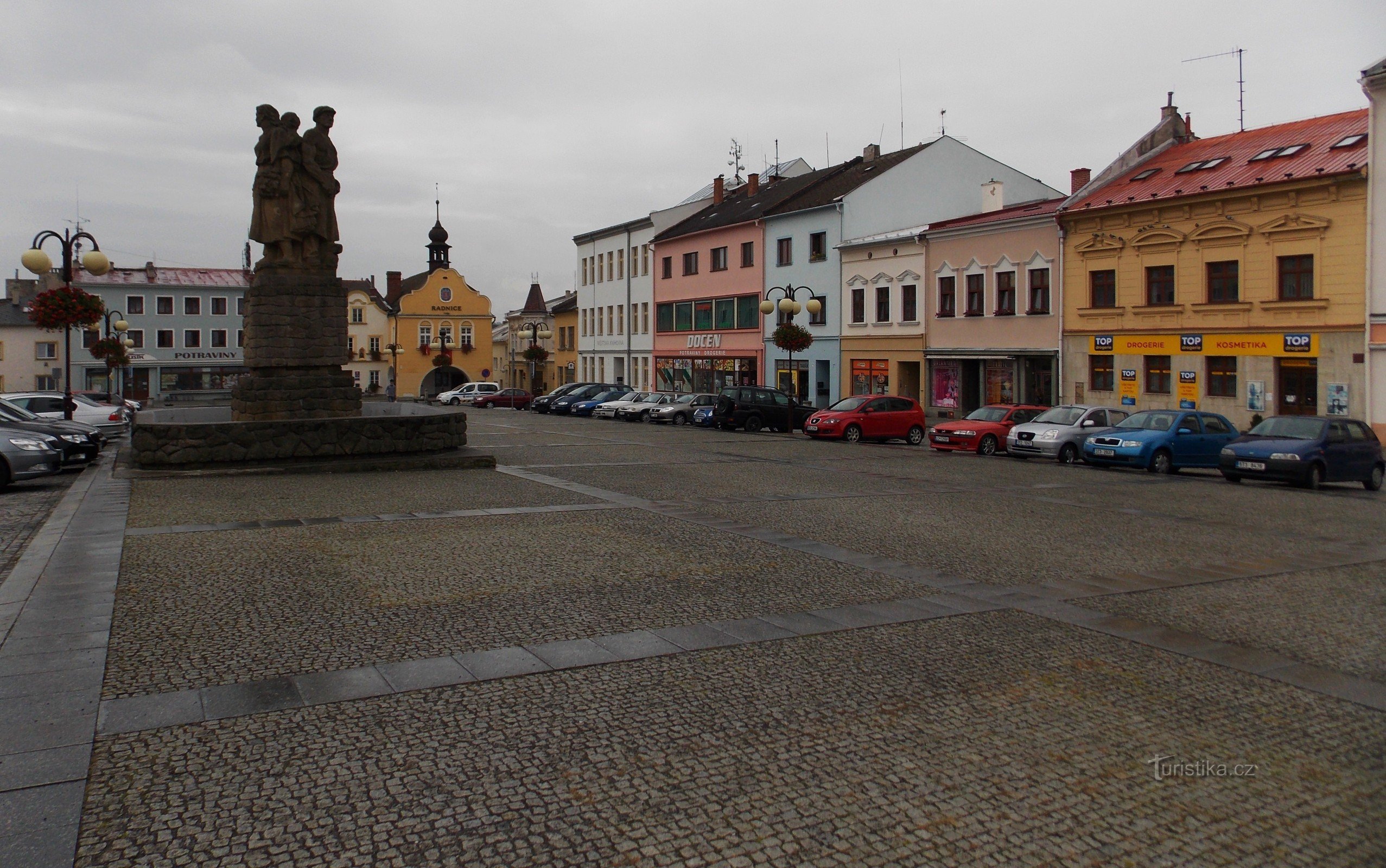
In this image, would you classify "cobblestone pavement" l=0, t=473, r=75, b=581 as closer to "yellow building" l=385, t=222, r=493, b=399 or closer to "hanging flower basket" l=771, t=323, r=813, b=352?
"hanging flower basket" l=771, t=323, r=813, b=352

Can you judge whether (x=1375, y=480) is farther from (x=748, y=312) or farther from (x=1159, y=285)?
(x=748, y=312)

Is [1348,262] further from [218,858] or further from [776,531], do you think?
[218,858]

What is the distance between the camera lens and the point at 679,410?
135 feet

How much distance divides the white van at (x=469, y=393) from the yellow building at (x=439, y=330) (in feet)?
75.1

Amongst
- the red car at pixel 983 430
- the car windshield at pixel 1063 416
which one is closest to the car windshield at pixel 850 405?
the red car at pixel 983 430

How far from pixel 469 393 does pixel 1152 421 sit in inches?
1778

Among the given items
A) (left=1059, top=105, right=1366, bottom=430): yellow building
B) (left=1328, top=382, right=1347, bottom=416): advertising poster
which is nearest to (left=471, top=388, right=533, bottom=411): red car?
(left=1059, top=105, right=1366, bottom=430): yellow building

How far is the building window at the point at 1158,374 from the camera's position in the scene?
104 feet

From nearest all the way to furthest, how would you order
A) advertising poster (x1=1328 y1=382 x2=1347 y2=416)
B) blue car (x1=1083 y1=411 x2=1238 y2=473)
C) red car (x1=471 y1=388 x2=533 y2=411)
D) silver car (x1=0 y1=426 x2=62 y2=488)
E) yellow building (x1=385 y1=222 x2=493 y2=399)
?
1. silver car (x1=0 y1=426 x2=62 y2=488)
2. blue car (x1=1083 y1=411 x2=1238 y2=473)
3. advertising poster (x1=1328 y1=382 x2=1347 y2=416)
4. red car (x1=471 y1=388 x2=533 y2=411)
5. yellow building (x1=385 y1=222 x2=493 y2=399)

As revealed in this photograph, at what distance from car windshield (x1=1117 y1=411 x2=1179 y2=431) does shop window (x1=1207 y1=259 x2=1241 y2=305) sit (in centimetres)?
813

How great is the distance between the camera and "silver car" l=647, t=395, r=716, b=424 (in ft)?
134

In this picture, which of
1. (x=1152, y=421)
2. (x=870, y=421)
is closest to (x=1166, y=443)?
(x=1152, y=421)

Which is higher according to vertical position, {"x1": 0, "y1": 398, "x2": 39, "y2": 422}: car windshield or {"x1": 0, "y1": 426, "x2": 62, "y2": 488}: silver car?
{"x1": 0, "y1": 398, "x2": 39, "y2": 422}: car windshield

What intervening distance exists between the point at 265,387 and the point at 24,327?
6283 cm
